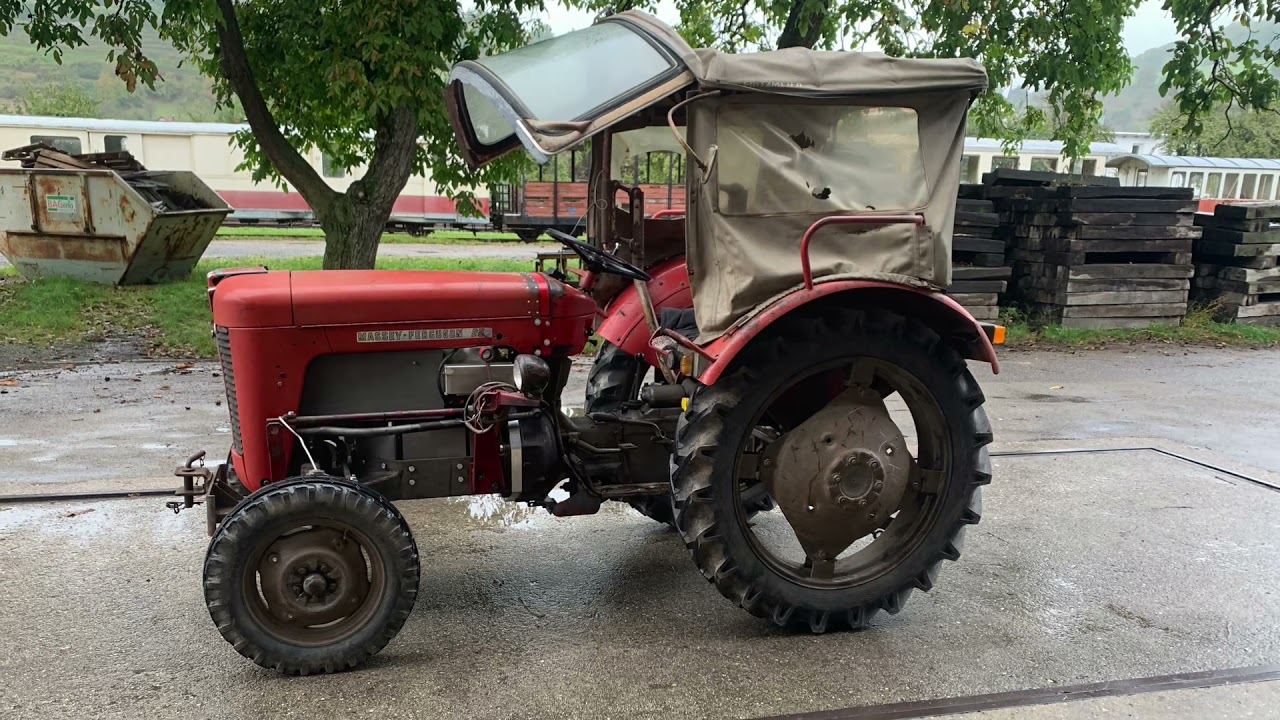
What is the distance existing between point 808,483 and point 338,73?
593cm

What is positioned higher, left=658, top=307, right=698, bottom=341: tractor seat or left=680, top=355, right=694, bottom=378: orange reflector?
left=658, top=307, right=698, bottom=341: tractor seat

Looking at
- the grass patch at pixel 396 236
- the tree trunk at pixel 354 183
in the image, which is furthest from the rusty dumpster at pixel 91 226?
the grass patch at pixel 396 236

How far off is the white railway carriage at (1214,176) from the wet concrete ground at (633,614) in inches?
828

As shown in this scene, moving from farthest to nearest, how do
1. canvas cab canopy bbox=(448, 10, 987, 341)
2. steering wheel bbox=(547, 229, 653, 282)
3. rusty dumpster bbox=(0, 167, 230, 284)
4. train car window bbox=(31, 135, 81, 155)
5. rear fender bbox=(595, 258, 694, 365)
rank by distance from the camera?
train car window bbox=(31, 135, 81, 155) < rusty dumpster bbox=(0, 167, 230, 284) < rear fender bbox=(595, 258, 694, 365) < steering wheel bbox=(547, 229, 653, 282) < canvas cab canopy bbox=(448, 10, 987, 341)

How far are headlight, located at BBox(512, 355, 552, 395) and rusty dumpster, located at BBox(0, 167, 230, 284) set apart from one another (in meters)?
9.29

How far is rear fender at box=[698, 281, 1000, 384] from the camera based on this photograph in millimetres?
3156

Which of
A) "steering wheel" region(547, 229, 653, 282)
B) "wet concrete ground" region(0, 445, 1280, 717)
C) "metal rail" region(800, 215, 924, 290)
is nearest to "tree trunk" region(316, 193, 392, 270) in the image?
"wet concrete ground" region(0, 445, 1280, 717)

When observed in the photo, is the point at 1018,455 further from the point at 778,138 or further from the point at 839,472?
the point at 778,138

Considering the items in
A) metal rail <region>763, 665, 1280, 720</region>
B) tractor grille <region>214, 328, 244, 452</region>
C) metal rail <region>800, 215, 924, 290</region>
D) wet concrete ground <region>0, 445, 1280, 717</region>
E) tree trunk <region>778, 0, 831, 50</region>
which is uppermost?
tree trunk <region>778, 0, 831, 50</region>

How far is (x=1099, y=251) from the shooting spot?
10562 mm

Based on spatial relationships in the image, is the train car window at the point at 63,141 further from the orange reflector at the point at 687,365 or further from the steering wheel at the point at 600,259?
the orange reflector at the point at 687,365

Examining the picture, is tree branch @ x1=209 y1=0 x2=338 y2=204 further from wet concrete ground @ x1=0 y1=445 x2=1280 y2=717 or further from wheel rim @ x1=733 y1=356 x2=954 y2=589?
wheel rim @ x1=733 y1=356 x2=954 y2=589

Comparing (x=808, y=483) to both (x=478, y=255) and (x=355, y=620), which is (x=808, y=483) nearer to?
(x=355, y=620)

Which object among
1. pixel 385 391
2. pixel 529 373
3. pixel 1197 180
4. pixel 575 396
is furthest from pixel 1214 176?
pixel 385 391
